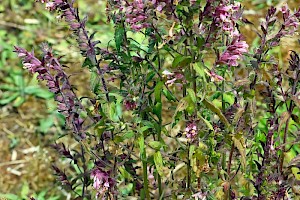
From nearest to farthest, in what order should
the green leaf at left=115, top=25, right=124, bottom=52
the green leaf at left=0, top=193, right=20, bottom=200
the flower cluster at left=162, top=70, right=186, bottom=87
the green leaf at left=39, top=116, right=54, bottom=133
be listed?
the flower cluster at left=162, top=70, right=186, bottom=87, the green leaf at left=115, top=25, right=124, bottom=52, the green leaf at left=0, top=193, right=20, bottom=200, the green leaf at left=39, top=116, right=54, bottom=133

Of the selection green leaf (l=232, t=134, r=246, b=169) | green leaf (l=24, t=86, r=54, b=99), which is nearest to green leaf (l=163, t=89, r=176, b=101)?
green leaf (l=232, t=134, r=246, b=169)

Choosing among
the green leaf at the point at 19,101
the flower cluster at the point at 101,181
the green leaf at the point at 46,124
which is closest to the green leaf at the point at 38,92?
the green leaf at the point at 19,101

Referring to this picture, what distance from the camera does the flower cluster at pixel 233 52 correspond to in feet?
5.95

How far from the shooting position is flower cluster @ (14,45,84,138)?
6.25 ft

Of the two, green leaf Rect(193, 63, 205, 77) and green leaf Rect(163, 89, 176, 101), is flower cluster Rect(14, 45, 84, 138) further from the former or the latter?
green leaf Rect(193, 63, 205, 77)

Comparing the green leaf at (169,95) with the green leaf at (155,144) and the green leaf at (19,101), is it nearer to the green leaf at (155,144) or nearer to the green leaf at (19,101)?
the green leaf at (155,144)

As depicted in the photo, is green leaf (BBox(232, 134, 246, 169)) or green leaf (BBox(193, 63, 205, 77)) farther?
green leaf (BBox(232, 134, 246, 169))

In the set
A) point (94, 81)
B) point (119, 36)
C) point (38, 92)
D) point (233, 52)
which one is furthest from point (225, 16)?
point (38, 92)

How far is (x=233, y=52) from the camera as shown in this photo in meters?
1.82

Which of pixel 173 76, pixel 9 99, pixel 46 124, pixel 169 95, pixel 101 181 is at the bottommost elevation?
pixel 46 124

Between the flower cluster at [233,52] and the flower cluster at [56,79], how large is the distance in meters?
0.52

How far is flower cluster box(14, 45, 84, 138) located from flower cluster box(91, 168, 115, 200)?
0.57 ft

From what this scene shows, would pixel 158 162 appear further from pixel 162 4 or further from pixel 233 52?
pixel 162 4

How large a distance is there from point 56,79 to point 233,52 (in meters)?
0.58
